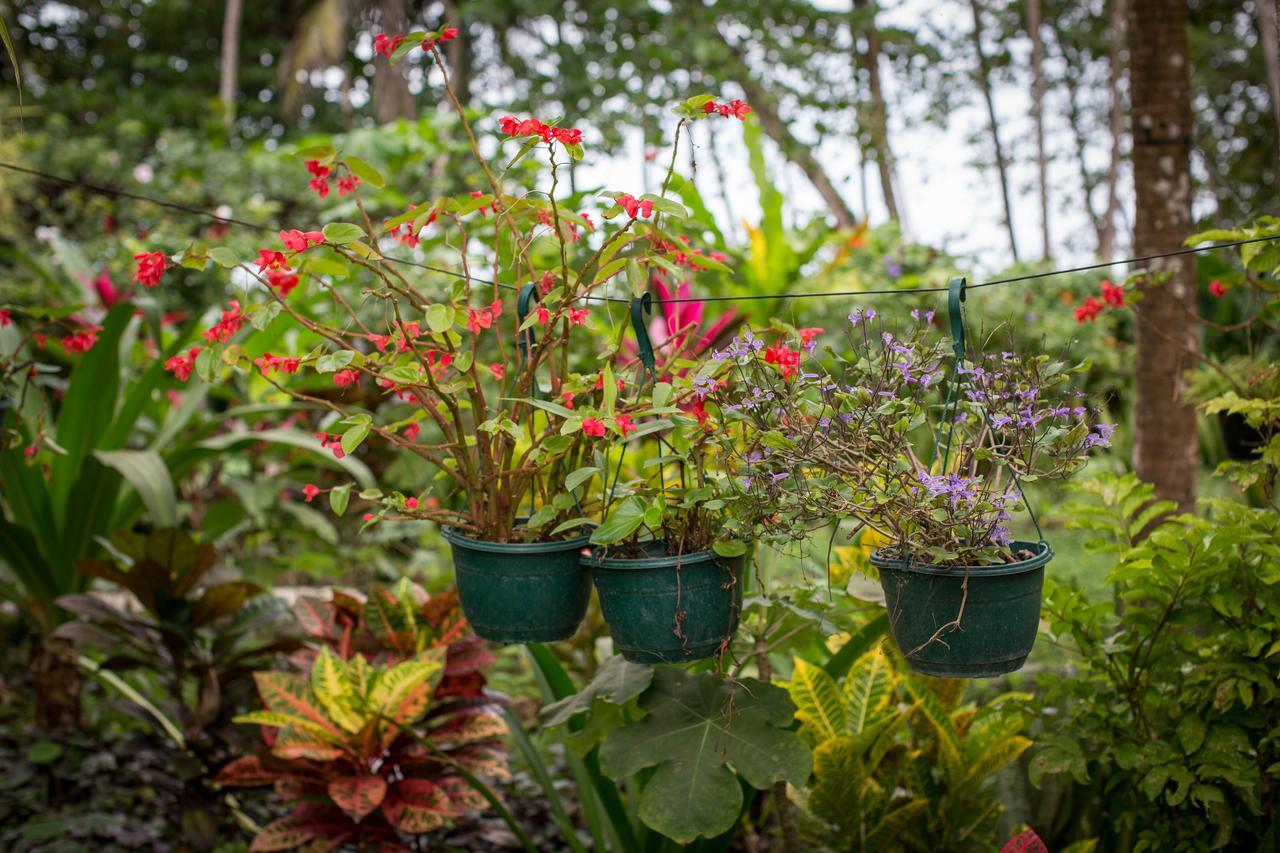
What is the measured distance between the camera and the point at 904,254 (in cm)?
607

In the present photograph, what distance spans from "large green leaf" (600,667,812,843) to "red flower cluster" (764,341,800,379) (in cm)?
50

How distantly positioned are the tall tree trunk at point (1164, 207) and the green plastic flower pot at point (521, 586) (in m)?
1.65

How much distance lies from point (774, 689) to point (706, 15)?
9371 millimetres

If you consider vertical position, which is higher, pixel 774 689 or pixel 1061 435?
pixel 1061 435

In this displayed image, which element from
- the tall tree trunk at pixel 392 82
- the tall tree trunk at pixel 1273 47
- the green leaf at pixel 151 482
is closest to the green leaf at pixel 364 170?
the green leaf at pixel 151 482

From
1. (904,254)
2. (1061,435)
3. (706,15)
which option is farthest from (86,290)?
(706,15)

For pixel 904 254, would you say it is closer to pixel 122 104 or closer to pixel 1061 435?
pixel 1061 435

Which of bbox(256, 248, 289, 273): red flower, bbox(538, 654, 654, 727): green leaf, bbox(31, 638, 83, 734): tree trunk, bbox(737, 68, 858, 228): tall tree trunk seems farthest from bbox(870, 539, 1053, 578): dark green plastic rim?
bbox(737, 68, 858, 228): tall tree trunk

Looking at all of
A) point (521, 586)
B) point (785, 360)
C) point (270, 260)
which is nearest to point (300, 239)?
point (270, 260)

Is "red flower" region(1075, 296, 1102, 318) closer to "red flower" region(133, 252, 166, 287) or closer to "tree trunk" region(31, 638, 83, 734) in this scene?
"red flower" region(133, 252, 166, 287)

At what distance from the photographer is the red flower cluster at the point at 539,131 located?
4.34ft

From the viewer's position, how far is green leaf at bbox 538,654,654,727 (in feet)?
5.46

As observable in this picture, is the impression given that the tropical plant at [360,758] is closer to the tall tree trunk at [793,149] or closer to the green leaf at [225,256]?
the green leaf at [225,256]

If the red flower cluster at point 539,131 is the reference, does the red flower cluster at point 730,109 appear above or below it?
above
